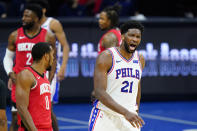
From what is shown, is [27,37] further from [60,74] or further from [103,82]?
[103,82]

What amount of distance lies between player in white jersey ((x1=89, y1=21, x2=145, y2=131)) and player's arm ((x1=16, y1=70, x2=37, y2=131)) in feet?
2.27

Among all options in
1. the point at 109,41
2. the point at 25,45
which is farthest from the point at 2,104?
the point at 109,41

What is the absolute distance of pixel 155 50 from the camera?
40.4 feet

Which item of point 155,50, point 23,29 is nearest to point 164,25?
point 155,50

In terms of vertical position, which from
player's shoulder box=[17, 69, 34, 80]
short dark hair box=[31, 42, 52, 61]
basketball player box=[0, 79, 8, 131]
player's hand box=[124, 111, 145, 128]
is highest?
short dark hair box=[31, 42, 52, 61]

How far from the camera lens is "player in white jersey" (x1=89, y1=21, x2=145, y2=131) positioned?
5.11m

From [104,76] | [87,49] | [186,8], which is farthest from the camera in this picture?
[186,8]

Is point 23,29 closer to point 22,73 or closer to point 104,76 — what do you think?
point 22,73

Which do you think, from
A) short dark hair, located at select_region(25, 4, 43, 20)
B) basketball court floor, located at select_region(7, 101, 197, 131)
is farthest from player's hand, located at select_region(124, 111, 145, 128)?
basketball court floor, located at select_region(7, 101, 197, 131)

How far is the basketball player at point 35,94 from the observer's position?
200 inches

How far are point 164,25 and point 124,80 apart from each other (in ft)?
24.8

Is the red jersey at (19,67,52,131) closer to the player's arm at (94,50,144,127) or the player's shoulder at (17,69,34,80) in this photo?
the player's shoulder at (17,69,34,80)

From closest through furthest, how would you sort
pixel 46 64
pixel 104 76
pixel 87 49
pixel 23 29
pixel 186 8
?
pixel 104 76
pixel 46 64
pixel 23 29
pixel 87 49
pixel 186 8

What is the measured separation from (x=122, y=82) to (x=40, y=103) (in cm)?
92
